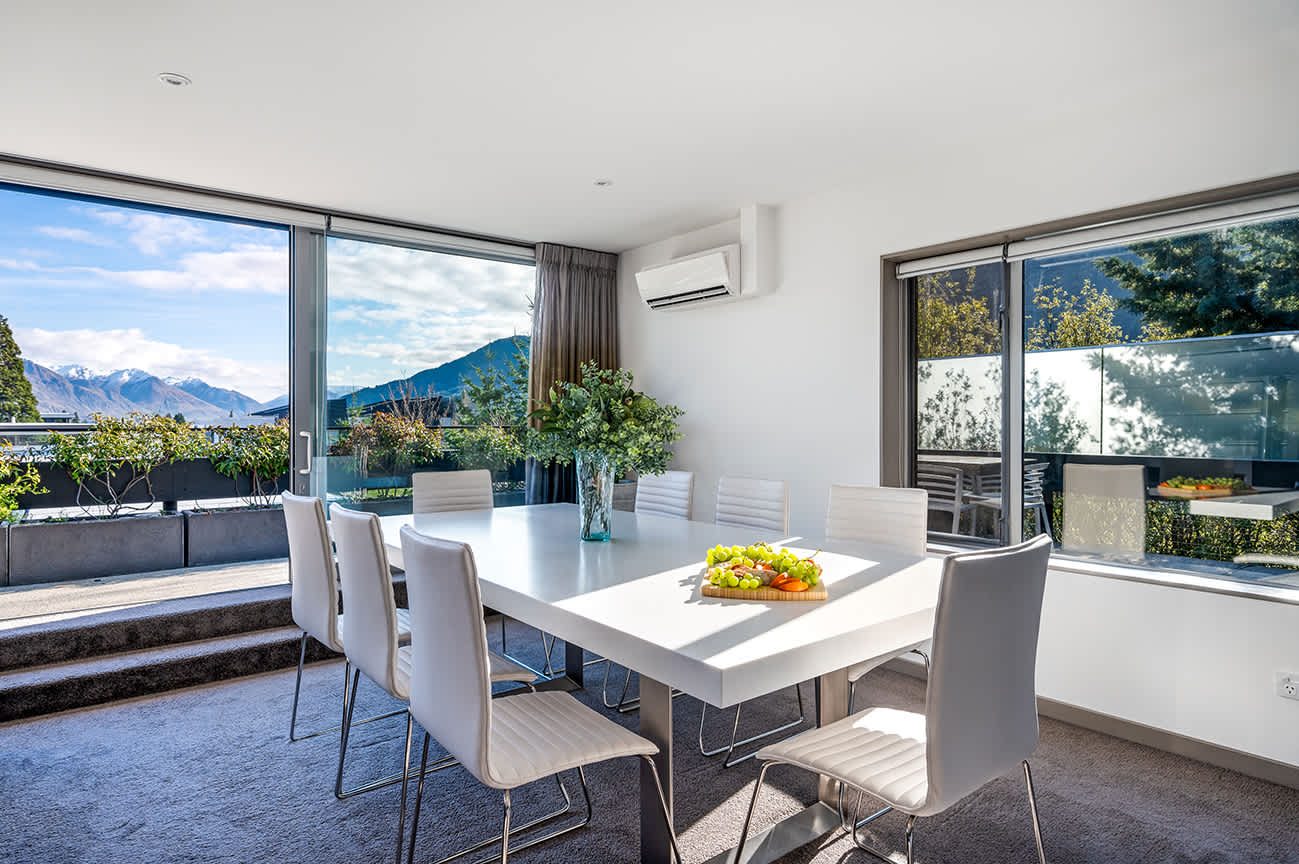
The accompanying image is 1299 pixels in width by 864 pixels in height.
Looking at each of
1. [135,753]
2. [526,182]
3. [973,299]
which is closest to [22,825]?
[135,753]

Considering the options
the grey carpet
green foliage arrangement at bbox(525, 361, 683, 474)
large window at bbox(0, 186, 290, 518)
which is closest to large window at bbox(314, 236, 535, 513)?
large window at bbox(0, 186, 290, 518)

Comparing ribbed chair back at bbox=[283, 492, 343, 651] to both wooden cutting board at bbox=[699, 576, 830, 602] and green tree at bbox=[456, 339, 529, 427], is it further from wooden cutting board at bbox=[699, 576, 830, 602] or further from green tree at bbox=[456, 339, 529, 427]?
green tree at bbox=[456, 339, 529, 427]

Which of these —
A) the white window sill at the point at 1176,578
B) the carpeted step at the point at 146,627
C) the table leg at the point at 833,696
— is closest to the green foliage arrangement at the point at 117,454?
the carpeted step at the point at 146,627

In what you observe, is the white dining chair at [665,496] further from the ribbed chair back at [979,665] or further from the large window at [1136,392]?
the ribbed chair back at [979,665]

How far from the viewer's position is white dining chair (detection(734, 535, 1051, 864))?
4.75 ft

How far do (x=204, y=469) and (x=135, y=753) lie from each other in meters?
2.90

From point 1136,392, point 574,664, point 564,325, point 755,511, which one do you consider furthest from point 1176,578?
point 564,325

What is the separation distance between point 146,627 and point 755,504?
316 centimetres

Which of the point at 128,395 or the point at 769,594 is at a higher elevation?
the point at 128,395

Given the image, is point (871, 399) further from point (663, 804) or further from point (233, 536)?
point (233, 536)

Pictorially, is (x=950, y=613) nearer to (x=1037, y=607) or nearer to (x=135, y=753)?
(x=1037, y=607)

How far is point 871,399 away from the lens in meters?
4.00

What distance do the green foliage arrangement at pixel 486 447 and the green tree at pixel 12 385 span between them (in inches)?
104

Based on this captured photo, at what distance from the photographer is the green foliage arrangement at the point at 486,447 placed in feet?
17.5
